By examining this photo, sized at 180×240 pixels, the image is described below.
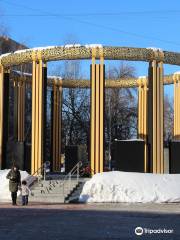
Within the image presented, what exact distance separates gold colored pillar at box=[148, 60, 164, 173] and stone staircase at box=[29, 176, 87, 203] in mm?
4056

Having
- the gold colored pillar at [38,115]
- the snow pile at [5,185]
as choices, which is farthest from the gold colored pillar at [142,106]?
the snow pile at [5,185]

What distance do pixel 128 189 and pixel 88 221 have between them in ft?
28.4

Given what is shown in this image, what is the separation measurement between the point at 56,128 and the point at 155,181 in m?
13.8

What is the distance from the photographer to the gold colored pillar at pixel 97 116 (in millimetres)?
28328

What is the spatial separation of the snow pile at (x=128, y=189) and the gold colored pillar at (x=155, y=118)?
3.41 m

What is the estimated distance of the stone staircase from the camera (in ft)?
80.1

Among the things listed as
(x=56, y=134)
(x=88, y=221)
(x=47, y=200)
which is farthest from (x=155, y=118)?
(x=88, y=221)

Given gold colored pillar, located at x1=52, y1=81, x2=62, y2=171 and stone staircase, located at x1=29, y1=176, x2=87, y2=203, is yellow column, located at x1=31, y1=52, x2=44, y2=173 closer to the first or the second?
stone staircase, located at x1=29, y1=176, x2=87, y2=203

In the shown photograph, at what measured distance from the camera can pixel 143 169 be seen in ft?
97.6

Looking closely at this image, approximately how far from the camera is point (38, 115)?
29.4 m

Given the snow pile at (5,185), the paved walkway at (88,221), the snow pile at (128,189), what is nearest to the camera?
the paved walkway at (88,221)

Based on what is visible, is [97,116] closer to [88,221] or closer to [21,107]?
[21,107]

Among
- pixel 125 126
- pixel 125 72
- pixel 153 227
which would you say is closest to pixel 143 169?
pixel 153 227

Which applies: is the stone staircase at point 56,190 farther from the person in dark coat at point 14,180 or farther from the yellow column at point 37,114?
the yellow column at point 37,114
